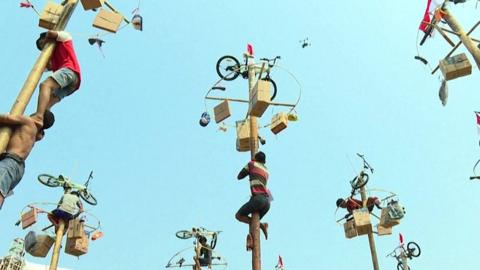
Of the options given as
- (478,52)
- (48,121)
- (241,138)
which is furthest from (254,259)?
(478,52)

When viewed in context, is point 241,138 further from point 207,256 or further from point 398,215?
point 207,256

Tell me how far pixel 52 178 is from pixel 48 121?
884 centimetres

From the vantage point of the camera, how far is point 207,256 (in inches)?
515

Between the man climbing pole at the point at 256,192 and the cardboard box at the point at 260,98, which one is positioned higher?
the cardboard box at the point at 260,98

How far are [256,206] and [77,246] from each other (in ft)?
19.4

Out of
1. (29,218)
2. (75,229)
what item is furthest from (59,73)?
(29,218)

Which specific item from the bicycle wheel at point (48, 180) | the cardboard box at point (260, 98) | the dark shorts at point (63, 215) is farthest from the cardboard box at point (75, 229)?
the cardboard box at point (260, 98)

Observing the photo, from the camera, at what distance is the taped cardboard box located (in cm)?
1024

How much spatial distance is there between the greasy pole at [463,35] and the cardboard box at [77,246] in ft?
27.2

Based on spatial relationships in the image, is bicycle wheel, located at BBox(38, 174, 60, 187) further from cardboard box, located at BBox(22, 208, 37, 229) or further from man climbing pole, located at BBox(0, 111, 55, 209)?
man climbing pole, located at BBox(0, 111, 55, 209)

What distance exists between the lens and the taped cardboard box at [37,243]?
10.2 metres

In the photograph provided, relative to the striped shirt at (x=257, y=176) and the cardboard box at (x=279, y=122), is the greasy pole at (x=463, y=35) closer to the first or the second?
the cardboard box at (x=279, y=122)

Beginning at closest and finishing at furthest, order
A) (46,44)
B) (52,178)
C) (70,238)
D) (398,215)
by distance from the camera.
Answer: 1. (46,44)
2. (398,215)
3. (70,238)
4. (52,178)

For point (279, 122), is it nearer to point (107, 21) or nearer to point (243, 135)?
point (243, 135)
